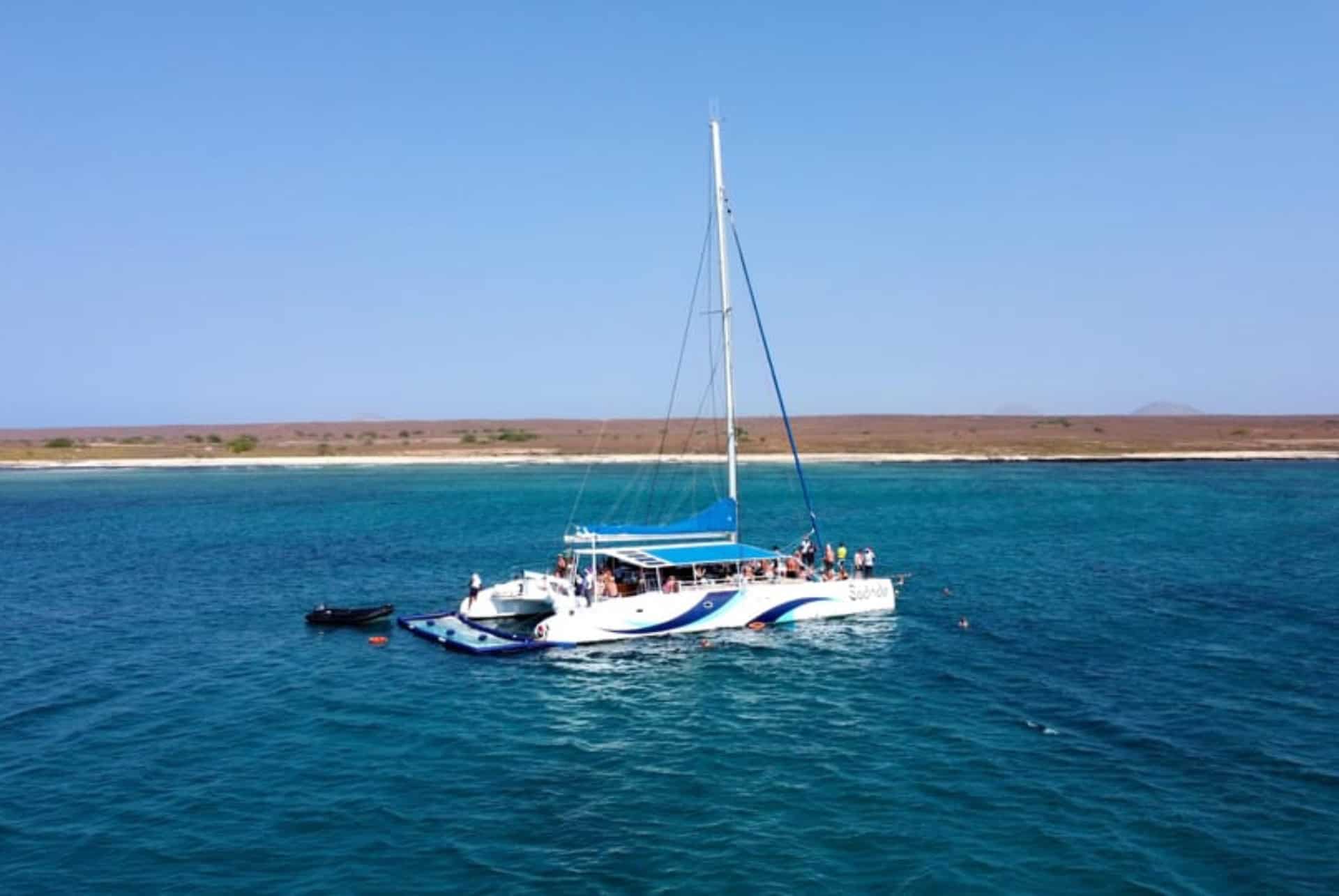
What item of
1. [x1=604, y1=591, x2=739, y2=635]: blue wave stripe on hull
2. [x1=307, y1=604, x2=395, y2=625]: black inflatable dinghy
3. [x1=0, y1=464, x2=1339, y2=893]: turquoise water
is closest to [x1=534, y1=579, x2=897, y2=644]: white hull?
[x1=604, y1=591, x2=739, y2=635]: blue wave stripe on hull

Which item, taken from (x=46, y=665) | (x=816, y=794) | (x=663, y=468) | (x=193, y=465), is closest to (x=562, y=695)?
(x=816, y=794)

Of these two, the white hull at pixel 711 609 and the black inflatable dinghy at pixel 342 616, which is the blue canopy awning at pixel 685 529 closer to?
the white hull at pixel 711 609

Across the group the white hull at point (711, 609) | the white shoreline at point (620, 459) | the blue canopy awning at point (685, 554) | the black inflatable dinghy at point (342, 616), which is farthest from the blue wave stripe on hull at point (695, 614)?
the white shoreline at point (620, 459)

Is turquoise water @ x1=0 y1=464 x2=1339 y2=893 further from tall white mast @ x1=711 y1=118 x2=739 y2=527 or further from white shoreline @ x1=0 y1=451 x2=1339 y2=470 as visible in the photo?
white shoreline @ x1=0 y1=451 x2=1339 y2=470

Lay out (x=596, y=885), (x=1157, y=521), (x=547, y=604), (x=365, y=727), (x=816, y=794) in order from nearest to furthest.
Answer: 1. (x=596, y=885)
2. (x=816, y=794)
3. (x=365, y=727)
4. (x=547, y=604)
5. (x=1157, y=521)

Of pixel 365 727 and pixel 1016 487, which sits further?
pixel 1016 487

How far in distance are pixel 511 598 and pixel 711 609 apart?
8138mm

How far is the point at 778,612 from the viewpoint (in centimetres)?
3809

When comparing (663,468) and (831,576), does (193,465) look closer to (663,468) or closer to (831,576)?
(663,468)

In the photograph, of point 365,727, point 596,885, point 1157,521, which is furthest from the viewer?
point 1157,521

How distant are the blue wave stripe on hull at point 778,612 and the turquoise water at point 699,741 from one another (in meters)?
0.73

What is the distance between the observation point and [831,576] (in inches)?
1599

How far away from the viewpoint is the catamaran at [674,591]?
35750mm

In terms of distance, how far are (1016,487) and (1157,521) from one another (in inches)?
1217
